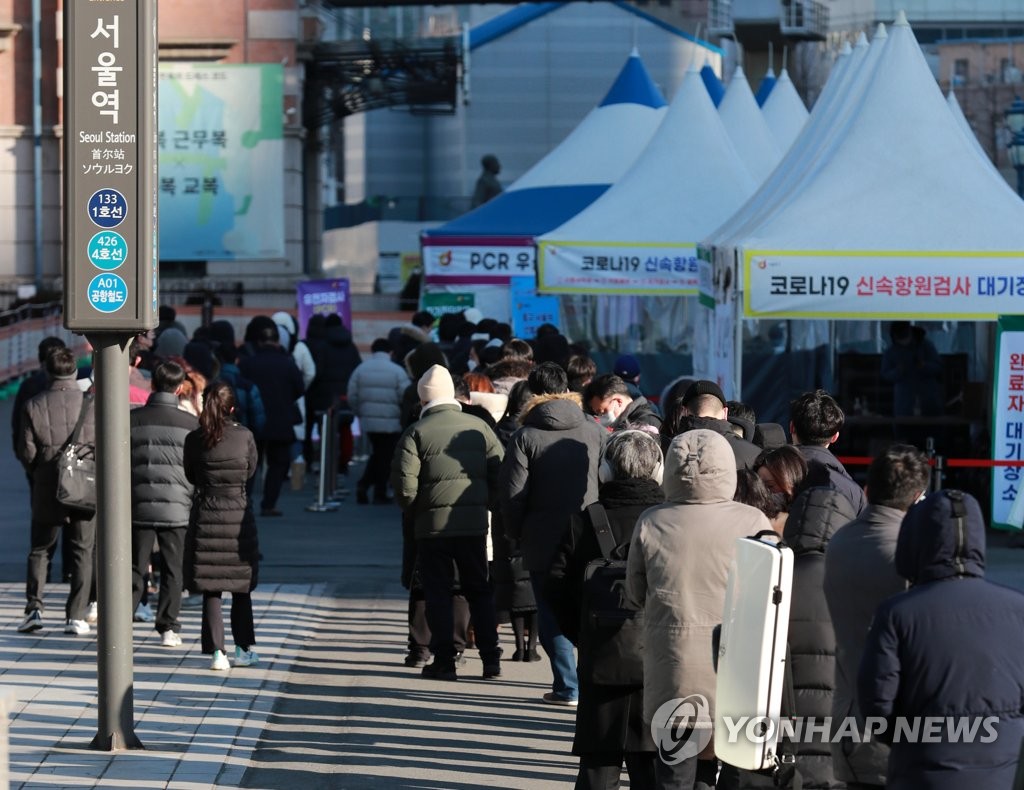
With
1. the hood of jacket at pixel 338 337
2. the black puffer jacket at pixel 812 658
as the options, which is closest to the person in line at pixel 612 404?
the black puffer jacket at pixel 812 658

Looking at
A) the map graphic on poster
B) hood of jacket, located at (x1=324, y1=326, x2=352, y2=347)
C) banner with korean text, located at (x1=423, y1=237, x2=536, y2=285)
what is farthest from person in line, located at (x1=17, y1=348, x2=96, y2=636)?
the map graphic on poster

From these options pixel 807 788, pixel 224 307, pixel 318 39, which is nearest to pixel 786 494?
pixel 807 788

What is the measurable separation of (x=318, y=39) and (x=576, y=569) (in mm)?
34721

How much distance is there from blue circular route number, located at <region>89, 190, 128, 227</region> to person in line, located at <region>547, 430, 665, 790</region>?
238 centimetres

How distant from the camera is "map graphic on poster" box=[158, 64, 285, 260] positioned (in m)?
36.0

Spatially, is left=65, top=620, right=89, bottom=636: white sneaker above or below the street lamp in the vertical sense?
below

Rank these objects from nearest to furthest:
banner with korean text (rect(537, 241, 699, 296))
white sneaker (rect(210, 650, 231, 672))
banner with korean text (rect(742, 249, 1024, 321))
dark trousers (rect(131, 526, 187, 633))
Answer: white sneaker (rect(210, 650, 231, 672)) → dark trousers (rect(131, 526, 187, 633)) → banner with korean text (rect(742, 249, 1024, 321)) → banner with korean text (rect(537, 241, 699, 296))

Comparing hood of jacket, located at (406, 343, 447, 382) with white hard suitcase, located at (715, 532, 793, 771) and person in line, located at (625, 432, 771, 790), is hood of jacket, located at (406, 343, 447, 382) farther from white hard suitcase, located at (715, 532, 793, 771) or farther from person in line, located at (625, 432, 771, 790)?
white hard suitcase, located at (715, 532, 793, 771)

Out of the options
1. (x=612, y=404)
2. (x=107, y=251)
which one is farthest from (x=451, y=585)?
(x=107, y=251)

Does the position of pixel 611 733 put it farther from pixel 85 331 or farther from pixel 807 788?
pixel 85 331

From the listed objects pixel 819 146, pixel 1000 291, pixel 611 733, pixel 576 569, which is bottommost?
pixel 611 733

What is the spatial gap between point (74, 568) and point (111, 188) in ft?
13.0

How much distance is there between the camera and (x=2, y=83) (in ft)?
119

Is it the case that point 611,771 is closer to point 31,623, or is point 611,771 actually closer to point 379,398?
point 31,623
